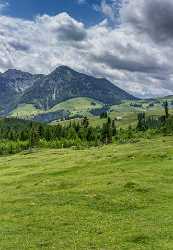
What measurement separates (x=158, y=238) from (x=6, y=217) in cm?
1954

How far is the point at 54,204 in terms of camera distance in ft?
176

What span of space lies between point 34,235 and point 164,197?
19.4 m

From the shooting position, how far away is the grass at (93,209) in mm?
36594

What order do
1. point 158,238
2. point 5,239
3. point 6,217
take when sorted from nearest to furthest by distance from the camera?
point 158,238 < point 5,239 < point 6,217

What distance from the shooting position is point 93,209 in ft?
163

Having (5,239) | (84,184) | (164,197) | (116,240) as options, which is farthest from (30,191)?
(116,240)

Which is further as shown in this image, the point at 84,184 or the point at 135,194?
the point at 84,184

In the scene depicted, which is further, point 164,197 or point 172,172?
point 172,172

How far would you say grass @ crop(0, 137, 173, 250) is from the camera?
36594mm

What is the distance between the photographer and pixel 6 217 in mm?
48125

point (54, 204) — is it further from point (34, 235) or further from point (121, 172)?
point (121, 172)

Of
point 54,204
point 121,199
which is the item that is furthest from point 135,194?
point 54,204

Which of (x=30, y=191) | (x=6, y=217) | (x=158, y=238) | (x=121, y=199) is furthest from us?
(x=30, y=191)

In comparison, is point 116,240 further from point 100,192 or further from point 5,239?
point 100,192
